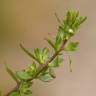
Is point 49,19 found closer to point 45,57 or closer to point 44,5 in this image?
point 44,5

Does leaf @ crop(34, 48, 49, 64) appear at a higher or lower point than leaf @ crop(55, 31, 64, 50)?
lower

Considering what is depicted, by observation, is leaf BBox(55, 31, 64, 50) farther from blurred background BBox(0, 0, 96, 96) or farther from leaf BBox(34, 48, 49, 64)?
blurred background BBox(0, 0, 96, 96)

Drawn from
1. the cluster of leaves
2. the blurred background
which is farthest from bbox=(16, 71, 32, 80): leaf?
the blurred background

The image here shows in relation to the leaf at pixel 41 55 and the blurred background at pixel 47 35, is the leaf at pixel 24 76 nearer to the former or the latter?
the leaf at pixel 41 55

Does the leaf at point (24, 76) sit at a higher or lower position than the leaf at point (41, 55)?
lower

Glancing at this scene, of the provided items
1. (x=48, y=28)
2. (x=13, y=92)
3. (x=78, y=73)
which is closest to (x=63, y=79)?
(x=78, y=73)

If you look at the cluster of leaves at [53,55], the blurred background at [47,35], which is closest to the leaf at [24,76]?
the cluster of leaves at [53,55]

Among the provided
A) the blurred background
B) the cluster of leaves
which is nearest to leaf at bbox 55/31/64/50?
the cluster of leaves

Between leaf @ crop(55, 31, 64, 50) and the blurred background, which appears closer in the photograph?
leaf @ crop(55, 31, 64, 50)

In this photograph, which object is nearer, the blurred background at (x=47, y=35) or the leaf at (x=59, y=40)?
the leaf at (x=59, y=40)
